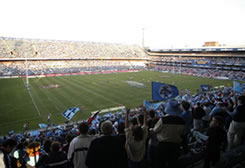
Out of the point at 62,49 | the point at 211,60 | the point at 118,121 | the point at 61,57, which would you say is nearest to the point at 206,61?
the point at 211,60

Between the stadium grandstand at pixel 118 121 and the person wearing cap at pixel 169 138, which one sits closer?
the stadium grandstand at pixel 118 121

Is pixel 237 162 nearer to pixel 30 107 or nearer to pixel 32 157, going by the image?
pixel 32 157

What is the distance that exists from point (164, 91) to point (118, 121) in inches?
133

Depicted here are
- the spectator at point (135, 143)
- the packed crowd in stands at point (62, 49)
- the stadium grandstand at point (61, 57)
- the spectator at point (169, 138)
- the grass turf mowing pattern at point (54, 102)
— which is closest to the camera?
the spectator at point (135, 143)

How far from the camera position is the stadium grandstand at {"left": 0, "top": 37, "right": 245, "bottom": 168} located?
3.65 m

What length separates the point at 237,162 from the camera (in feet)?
16.0

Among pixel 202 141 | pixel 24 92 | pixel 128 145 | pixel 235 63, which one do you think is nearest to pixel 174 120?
pixel 128 145

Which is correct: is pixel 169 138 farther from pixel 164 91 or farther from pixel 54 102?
pixel 54 102

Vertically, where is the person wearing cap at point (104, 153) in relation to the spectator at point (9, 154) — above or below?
above

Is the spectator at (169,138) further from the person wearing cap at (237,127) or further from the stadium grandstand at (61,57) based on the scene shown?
the stadium grandstand at (61,57)

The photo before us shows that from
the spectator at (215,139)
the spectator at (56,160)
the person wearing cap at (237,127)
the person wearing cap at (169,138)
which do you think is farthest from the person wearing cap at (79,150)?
the person wearing cap at (237,127)

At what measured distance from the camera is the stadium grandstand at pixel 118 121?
12.0 ft

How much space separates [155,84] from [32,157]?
631cm

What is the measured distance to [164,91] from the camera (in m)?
9.16
